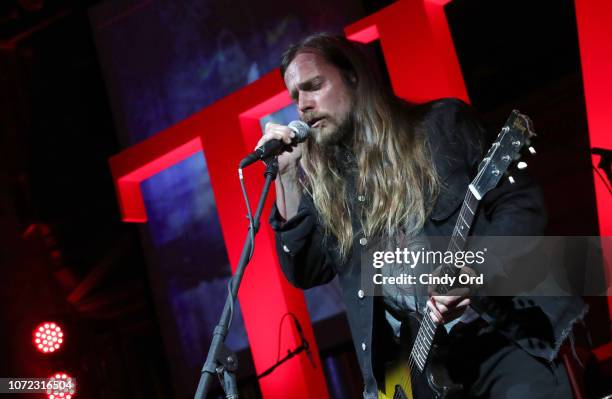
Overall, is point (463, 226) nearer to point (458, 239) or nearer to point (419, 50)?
point (458, 239)

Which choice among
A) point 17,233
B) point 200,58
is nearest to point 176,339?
point 17,233

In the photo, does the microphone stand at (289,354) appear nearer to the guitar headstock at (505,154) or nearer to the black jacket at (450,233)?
the black jacket at (450,233)

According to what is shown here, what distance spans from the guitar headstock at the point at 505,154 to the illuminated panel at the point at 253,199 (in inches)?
94.7

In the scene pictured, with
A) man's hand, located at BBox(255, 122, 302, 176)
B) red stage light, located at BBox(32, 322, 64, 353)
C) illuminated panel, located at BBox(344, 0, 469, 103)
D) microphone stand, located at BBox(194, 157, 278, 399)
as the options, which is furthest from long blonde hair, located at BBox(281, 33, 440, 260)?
red stage light, located at BBox(32, 322, 64, 353)

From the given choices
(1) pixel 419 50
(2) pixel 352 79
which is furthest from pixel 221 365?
(1) pixel 419 50

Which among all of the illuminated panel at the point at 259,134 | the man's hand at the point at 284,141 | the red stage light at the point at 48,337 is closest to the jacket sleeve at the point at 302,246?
the man's hand at the point at 284,141

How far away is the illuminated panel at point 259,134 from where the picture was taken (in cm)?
398

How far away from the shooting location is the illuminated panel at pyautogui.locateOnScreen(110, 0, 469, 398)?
13.1 feet

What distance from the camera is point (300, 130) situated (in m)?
2.12

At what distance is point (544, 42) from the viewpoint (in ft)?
17.1

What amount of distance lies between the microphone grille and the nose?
12 cm

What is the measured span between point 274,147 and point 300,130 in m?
0.15

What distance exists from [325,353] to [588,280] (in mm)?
2046

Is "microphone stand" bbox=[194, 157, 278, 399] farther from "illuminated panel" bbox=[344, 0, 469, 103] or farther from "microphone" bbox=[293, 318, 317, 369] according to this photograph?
"microphone" bbox=[293, 318, 317, 369]
